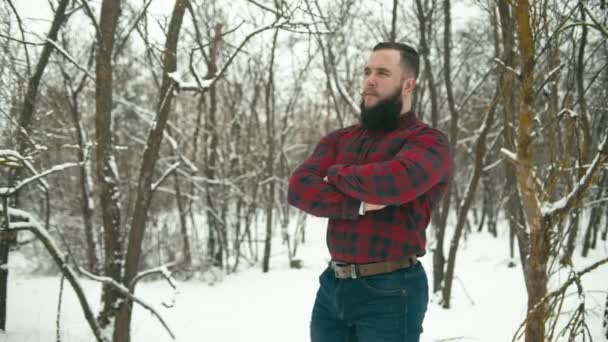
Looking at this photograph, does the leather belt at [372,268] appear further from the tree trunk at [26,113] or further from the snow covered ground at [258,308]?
the tree trunk at [26,113]

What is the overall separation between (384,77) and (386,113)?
166 millimetres

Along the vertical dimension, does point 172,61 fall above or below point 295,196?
above

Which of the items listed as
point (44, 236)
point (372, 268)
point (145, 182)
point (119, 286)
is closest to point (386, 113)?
point (372, 268)

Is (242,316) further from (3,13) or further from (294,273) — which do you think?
(3,13)

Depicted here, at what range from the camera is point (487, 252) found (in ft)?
41.0

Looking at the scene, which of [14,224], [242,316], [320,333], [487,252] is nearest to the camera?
[320,333]

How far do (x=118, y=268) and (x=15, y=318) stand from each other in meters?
2.36

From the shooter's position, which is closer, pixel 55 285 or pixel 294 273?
pixel 55 285

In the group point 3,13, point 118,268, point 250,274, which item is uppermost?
point 3,13

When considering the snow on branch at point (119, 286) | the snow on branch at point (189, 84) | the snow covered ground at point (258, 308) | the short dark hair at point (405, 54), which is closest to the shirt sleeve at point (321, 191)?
the short dark hair at point (405, 54)

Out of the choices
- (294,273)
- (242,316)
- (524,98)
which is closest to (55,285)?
(242,316)

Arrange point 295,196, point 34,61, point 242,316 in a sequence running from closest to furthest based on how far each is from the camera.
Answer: point 295,196 → point 34,61 → point 242,316

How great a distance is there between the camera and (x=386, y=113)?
77.0 inches

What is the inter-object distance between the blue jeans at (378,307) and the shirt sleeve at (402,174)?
0.33 m
